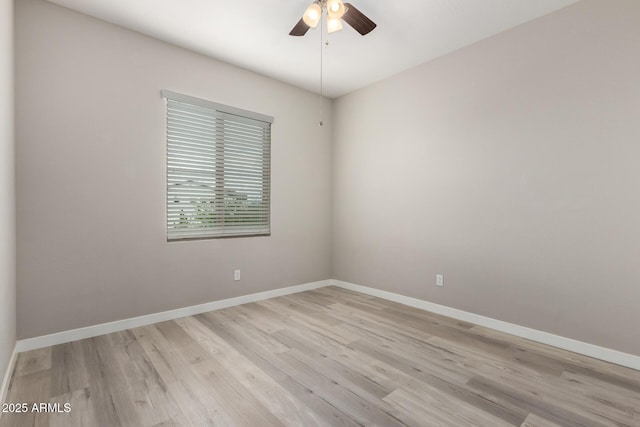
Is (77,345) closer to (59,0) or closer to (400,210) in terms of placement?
(59,0)

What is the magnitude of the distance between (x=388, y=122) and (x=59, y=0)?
332 centimetres

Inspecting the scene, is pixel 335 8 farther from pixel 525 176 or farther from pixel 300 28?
pixel 525 176

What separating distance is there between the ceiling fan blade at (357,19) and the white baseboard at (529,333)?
280cm

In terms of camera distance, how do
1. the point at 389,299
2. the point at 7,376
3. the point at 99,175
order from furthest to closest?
the point at 389,299 < the point at 99,175 < the point at 7,376

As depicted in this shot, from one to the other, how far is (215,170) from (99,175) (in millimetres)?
1065

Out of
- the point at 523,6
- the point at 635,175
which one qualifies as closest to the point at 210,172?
the point at 523,6

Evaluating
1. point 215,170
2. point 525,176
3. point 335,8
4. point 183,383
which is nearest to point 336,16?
point 335,8

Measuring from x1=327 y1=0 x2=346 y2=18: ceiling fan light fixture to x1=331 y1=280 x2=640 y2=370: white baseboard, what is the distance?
9.65 feet

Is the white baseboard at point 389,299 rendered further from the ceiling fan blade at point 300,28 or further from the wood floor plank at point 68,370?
the ceiling fan blade at point 300,28

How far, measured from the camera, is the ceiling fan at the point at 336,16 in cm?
215

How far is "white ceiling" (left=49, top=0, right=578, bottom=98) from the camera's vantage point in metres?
2.45

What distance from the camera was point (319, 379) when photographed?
1.99 metres

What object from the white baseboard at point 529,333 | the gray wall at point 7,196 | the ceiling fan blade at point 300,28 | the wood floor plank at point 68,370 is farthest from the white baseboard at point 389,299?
the ceiling fan blade at point 300,28

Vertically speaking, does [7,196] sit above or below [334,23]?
below
